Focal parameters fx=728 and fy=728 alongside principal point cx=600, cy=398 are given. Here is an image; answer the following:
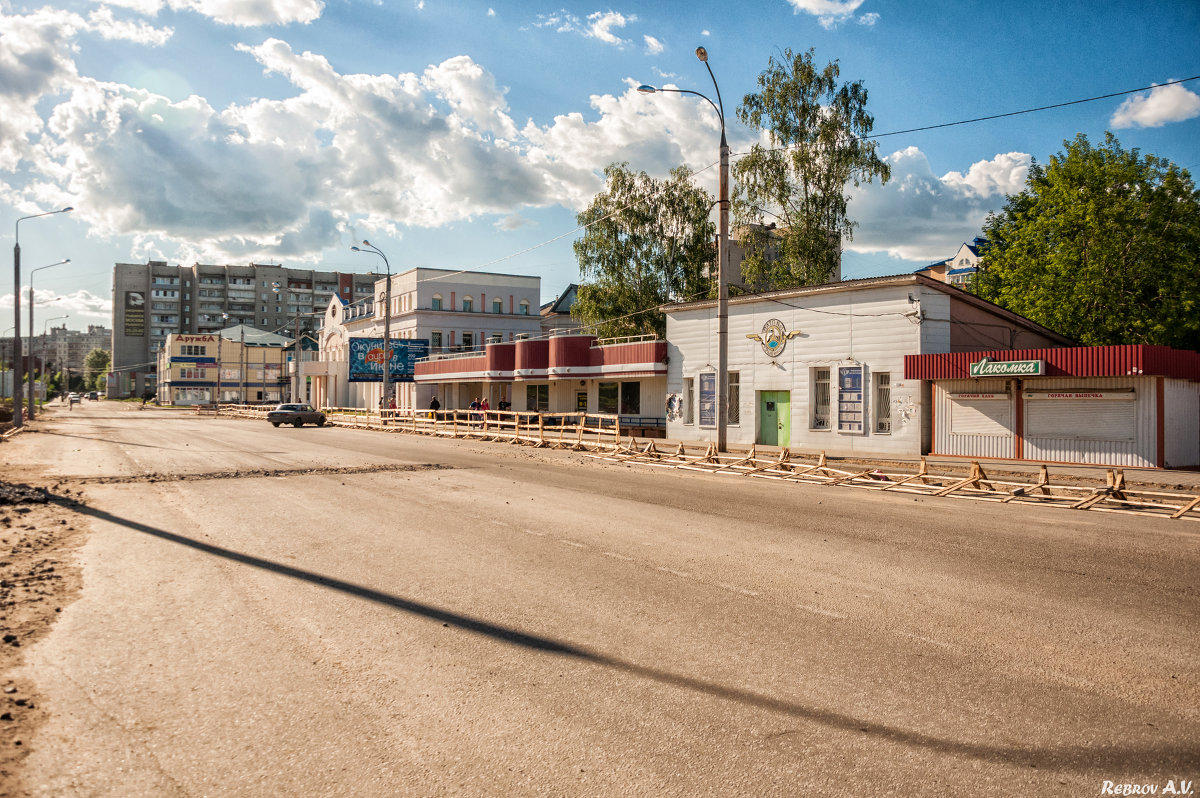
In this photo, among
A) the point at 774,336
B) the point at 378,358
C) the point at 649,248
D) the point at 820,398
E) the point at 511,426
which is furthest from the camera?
the point at 378,358

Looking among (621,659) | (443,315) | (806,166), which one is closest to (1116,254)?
(806,166)

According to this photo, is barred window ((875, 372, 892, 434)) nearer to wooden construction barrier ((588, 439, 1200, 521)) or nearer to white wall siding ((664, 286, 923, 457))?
white wall siding ((664, 286, 923, 457))

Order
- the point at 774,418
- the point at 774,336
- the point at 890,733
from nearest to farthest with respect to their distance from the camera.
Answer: the point at 890,733 → the point at 774,336 → the point at 774,418

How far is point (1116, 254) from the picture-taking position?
34.5m

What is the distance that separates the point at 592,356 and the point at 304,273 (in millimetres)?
135589

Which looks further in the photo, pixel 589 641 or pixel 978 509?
pixel 978 509

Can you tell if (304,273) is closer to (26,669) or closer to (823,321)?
(823,321)

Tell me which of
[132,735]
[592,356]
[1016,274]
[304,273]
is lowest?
[132,735]

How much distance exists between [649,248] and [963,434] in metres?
25.6

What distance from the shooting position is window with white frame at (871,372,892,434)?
24.4 metres

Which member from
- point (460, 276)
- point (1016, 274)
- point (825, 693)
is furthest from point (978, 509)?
point (460, 276)

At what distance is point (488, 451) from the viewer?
85.3ft

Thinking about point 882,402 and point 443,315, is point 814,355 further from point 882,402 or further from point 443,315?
point 443,315

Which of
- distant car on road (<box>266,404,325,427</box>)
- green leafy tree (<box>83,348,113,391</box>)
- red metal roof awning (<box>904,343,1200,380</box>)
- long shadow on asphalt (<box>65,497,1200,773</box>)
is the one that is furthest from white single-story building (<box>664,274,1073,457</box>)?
green leafy tree (<box>83,348,113,391</box>)
